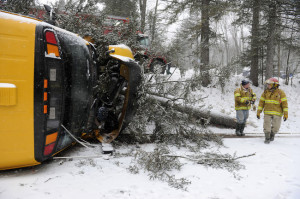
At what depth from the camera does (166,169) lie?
327cm

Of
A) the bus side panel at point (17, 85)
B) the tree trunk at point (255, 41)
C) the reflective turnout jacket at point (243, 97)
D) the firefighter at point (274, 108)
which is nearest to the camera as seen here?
the bus side panel at point (17, 85)

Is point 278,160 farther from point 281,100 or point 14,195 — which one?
point 14,195

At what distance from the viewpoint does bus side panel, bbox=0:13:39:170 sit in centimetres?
235

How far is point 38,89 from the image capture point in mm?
2494

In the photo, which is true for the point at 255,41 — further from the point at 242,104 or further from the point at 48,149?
the point at 48,149

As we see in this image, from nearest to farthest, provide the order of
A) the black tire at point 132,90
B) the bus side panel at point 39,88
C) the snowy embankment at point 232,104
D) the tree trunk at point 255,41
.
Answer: the bus side panel at point 39,88
the black tire at point 132,90
the snowy embankment at point 232,104
the tree trunk at point 255,41

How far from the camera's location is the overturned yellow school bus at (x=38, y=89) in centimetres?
237

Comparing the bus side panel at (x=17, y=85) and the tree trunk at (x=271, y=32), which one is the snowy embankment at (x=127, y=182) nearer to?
the bus side panel at (x=17, y=85)

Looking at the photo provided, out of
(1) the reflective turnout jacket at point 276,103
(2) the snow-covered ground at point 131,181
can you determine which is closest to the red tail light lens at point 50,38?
(2) the snow-covered ground at point 131,181

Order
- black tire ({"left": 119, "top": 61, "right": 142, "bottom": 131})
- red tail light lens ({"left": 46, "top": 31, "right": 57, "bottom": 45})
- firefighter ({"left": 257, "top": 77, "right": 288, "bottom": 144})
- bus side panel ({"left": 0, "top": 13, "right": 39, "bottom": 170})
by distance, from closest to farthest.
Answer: bus side panel ({"left": 0, "top": 13, "right": 39, "bottom": 170}) < red tail light lens ({"left": 46, "top": 31, "right": 57, "bottom": 45}) < black tire ({"left": 119, "top": 61, "right": 142, "bottom": 131}) < firefighter ({"left": 257, "top": 77, "right": 288, "bottom": 144})

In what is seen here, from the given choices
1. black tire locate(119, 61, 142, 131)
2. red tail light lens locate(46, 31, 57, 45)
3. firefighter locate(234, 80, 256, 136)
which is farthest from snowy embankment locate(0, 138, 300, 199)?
firefighter locate(234, 80, 256, 136)

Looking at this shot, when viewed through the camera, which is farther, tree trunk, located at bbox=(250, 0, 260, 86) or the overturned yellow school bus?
tree trunk, located at bbox=(250, 0, 260, 86)

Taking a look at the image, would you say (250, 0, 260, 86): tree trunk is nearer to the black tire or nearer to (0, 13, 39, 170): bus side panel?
the black tire

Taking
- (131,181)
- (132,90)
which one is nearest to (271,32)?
(132,90)
